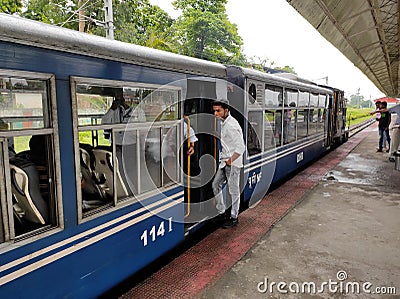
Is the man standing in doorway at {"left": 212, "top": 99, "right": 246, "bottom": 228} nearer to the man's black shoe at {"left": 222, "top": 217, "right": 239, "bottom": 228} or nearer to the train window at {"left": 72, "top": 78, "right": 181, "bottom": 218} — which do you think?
the man's black shoe at {"left": 222, "top": 217, "right": 239, "bottom": 228}

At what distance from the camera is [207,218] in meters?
4.54

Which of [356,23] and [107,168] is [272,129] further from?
[356,23]

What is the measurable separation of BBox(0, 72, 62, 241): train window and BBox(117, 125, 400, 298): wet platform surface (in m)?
1.39

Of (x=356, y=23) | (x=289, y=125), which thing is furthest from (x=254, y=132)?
(x=356, y=23)

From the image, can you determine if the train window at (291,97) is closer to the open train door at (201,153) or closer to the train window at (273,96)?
the train window at (273,96)

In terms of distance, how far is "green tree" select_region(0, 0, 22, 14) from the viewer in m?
11.8

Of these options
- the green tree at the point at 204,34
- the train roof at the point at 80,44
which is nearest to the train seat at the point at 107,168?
the train roof at the point at 80,44

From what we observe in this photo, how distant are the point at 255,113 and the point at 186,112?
179cm

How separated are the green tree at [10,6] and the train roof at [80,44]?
37.9 feet

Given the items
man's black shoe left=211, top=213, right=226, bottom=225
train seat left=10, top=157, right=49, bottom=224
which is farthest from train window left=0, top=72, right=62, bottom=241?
man's black shoe left=211, top=213, right=226, bottom=225

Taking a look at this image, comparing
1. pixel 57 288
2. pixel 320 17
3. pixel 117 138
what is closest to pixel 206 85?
pixel 117 138

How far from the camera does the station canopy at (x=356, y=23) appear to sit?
23.6 ft

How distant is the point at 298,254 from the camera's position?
157 inches

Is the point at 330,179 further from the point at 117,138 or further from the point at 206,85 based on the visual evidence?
the point at 117,138
